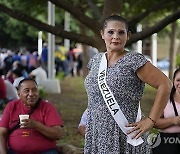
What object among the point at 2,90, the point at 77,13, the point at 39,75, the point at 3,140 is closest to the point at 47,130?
the point at 3,140

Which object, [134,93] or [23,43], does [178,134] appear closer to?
[134,93]

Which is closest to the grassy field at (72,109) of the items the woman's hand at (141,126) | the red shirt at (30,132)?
the red shirt at (30,132)

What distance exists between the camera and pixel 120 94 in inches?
144

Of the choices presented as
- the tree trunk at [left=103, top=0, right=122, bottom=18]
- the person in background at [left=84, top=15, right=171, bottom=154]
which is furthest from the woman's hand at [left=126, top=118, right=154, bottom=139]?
the tree trunk at [left=103, top=0, right=122, bottom=18]

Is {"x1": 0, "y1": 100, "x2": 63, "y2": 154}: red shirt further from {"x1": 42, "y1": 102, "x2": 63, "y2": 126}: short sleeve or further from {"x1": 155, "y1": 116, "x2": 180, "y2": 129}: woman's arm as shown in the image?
{"x1": 155, "y1": 116, "x2": 180, "y2": 129}: woman's arm

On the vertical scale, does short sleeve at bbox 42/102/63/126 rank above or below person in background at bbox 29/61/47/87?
below

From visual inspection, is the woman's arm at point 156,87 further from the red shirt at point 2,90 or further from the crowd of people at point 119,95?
the red shirt at point 2,90

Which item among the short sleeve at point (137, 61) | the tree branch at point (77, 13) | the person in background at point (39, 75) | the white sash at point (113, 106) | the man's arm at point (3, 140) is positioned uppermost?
the tree branch at point (77, 13)

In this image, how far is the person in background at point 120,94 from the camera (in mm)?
3652

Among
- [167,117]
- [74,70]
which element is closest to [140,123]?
[167,117]

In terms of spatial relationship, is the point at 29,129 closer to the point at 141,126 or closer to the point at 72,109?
the point at 141,126

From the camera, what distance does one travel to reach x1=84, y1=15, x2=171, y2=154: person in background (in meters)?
3.65

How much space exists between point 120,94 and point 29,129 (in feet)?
5.85

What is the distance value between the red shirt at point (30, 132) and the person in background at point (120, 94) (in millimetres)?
1458
